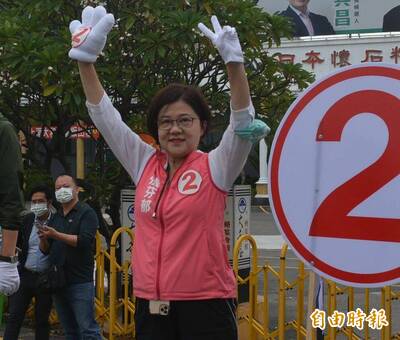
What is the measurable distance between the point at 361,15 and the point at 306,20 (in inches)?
78.0

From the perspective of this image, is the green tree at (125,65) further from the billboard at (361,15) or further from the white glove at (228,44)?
the billboard at (361,15)

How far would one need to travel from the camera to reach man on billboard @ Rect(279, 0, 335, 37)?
26.3 m

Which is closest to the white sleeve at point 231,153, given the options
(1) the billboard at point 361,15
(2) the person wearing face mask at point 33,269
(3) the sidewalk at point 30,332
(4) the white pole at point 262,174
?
(2) the person wearing face mask at point 33,269

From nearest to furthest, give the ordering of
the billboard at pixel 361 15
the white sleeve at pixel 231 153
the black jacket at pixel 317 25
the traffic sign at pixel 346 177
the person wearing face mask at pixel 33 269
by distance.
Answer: the traffic sign at pixel 346 177, the white sleeve at pixel 231 153, the person wearing face mask at pixel 33 269, the black jacket at pixel 317 25, the billboard at pixel 361 15

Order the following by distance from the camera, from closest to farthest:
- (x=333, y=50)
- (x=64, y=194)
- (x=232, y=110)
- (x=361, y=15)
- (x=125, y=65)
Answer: (x=232, y=110)
(x=64, y=194)
(x=125, y=65)
(x=333, y=50)
(x=361, y=15)

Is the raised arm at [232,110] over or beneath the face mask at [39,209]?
over

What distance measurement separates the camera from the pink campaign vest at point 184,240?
2674 mm

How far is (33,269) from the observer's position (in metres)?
5.97

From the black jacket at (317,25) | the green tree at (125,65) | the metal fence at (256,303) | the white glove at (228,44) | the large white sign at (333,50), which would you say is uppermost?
the black jacket at (317,25)

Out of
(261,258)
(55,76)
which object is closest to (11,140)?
(55,76)

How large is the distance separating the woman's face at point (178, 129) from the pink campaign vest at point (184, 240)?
59 millimetres

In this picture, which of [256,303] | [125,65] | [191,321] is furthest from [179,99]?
[125,65]

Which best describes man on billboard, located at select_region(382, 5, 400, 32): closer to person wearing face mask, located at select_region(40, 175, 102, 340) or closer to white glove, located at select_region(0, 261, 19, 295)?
person wearing face mask, located at select_region(40, 175, 102, 340)

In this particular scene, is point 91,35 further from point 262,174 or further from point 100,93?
point 262,174
